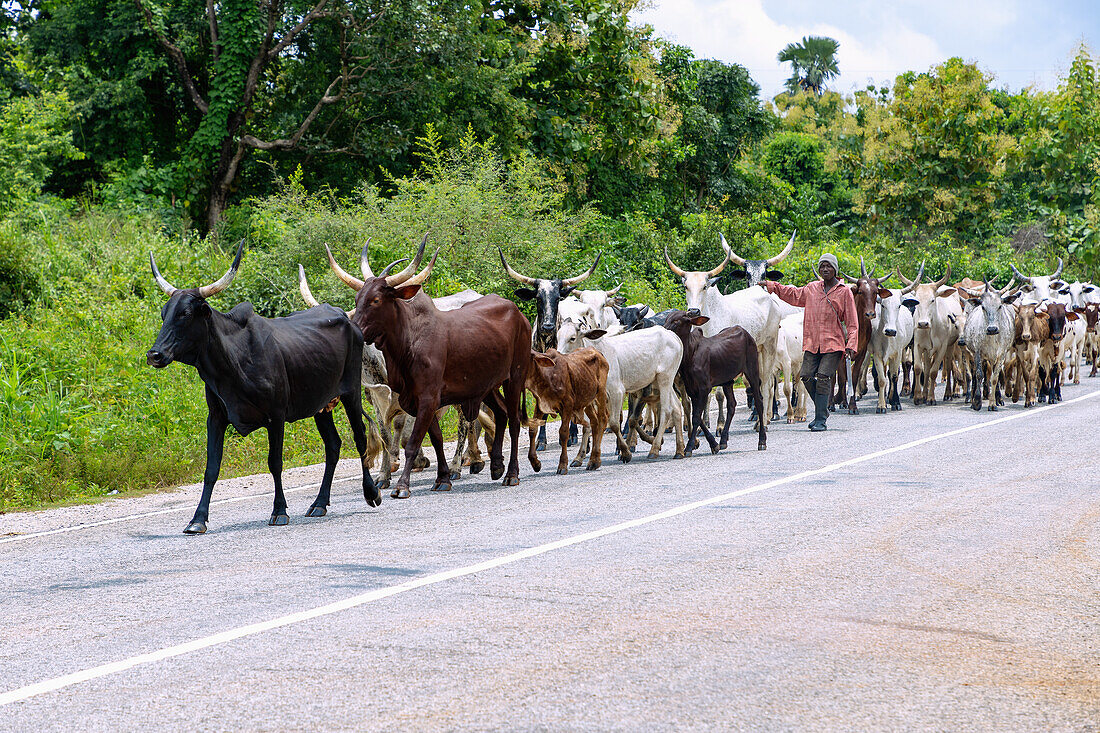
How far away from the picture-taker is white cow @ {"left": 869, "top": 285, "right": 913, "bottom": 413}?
21188 millimetres

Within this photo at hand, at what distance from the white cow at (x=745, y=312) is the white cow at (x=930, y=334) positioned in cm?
408

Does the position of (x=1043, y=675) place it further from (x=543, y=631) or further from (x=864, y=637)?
(x=543, y=631)

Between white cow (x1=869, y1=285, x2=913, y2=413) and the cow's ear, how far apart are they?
11.6 metres

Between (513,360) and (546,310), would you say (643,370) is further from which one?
(513,360)

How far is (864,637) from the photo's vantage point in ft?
19.5

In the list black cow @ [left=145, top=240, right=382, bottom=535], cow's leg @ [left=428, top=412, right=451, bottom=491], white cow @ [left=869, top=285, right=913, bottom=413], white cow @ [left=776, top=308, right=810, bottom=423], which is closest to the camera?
black cow @ [left=145, top=240, right=382, bottom=535]

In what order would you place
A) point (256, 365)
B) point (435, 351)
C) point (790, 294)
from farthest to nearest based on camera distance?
point (790, 294) < point (435, 351) < point (256, 365)

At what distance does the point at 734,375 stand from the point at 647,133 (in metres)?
19.8

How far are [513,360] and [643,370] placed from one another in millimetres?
2133

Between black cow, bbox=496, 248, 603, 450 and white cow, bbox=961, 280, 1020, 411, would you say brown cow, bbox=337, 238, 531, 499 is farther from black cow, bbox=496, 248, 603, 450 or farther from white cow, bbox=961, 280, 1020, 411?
white cow, bbox=961, 280, 1020, 411

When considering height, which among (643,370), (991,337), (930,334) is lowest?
(643,370)

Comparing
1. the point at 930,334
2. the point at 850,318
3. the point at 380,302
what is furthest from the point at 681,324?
the point at 930,334

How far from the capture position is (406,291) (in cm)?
1171

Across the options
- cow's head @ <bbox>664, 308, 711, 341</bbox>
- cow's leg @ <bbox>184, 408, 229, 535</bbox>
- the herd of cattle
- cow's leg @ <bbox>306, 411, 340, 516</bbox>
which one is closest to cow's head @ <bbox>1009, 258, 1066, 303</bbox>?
the herd of cattle
